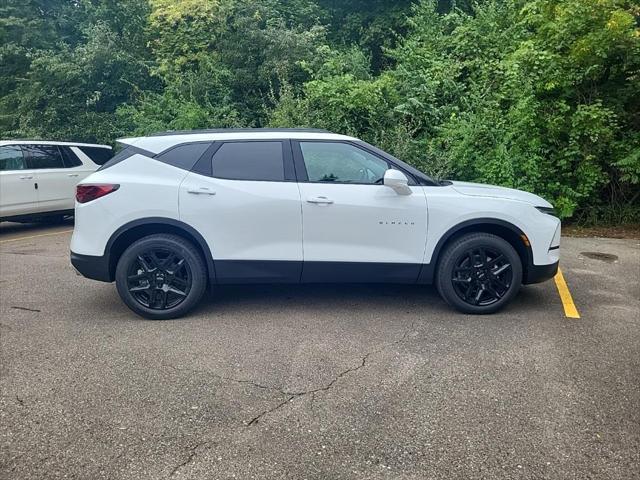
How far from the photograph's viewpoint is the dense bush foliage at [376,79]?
9180 mm

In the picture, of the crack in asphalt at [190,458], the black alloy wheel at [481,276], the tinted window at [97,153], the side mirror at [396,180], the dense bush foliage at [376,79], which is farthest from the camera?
the tinted window at [97,153]

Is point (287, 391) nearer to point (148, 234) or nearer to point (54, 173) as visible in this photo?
point (148, 234)

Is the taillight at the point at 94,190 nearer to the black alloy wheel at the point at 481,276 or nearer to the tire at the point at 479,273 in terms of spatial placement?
the tire at the point at 479,273

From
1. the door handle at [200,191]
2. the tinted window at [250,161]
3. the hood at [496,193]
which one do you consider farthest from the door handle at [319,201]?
the hood at [496,193]

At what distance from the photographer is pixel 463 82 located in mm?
11438

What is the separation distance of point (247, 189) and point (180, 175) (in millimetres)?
629

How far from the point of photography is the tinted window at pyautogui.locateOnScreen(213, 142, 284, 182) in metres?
5.09

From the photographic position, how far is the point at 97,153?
11.2 m

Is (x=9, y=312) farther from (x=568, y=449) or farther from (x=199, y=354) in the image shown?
(x=568, y=449)

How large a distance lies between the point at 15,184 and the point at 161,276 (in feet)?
20.6

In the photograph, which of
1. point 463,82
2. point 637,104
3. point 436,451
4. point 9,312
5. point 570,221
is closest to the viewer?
point 436,451

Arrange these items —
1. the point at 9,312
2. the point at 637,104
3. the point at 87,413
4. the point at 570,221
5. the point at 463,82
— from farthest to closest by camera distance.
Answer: the point at 463,82 → the point at 570,221 → the point at 637,104 → the point at 9,312 → the point at 87,413

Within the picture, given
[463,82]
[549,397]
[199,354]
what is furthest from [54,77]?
[549,397]

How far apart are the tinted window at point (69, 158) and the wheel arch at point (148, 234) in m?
6.41
